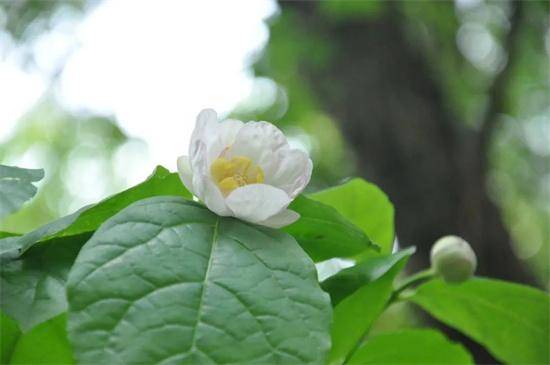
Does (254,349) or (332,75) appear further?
(332,75)

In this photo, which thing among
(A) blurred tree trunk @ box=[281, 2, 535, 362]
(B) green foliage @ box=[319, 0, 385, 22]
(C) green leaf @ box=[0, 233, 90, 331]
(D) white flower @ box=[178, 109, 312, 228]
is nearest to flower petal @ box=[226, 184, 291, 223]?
(D) white flower @ box=[178, 109, 312, 228]

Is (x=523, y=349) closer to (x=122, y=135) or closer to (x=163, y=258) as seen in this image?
(x=163, y=258)

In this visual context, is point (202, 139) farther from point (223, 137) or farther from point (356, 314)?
point (356, 314)

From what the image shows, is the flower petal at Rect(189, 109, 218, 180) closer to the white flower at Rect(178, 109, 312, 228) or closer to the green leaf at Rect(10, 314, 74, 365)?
the white flower at Rect(178, 109, 312, 228)

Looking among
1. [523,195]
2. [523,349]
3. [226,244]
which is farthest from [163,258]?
[523,195]

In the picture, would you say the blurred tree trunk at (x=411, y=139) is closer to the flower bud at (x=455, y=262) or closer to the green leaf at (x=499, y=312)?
the green leaf at (x=499, y=312)
